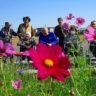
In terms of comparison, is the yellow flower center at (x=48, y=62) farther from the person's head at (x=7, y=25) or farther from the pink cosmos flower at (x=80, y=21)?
the person's head at (x=7, y=25)

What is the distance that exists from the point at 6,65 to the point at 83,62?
4.01 feet

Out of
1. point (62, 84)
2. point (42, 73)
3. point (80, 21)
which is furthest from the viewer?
point (80, 21)

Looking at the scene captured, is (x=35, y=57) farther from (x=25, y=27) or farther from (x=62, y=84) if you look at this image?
(x=25, y=27)

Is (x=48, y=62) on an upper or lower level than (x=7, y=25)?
upper

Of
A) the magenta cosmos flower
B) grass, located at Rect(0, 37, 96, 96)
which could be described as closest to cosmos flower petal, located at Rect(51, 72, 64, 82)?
the magenta cosmos flower

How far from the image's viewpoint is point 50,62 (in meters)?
1.63

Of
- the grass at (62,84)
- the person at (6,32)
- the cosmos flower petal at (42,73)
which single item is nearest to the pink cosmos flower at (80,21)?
the grass at (62,84)

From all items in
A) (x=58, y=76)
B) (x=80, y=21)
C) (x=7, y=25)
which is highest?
(x=58, y=76)

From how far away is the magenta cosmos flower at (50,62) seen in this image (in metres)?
1.58

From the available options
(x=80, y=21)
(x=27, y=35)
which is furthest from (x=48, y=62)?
(x=27, y=35)

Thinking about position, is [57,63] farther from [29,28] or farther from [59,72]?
[29,28]

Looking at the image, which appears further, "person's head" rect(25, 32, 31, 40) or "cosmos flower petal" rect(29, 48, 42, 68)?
"person's head" rect(25, 32, 31, 40)

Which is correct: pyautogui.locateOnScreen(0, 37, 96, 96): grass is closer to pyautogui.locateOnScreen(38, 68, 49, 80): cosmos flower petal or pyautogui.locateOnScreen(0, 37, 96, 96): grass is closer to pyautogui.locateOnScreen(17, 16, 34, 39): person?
pyautogui.locateOnScreen(38, 68, 49, 80): cosmos flower petal

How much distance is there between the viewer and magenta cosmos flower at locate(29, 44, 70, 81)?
5.18 feet
